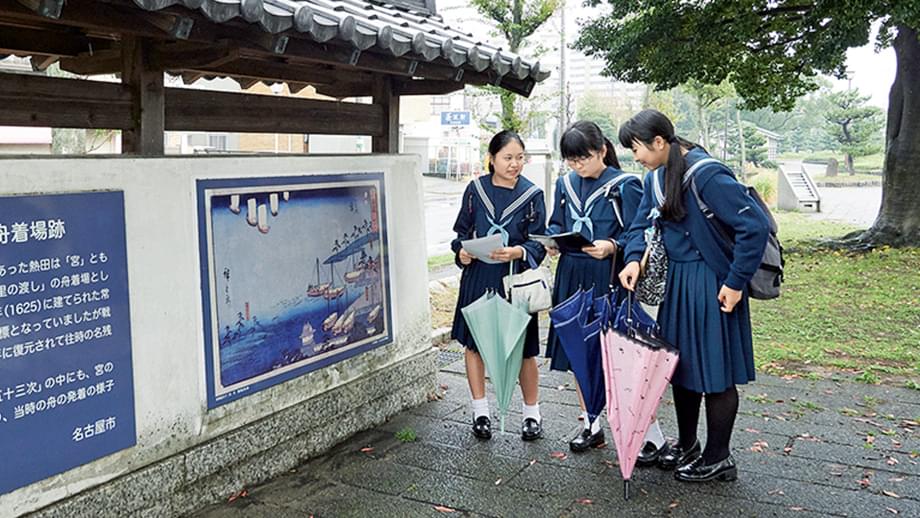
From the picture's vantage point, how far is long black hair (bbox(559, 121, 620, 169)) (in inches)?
178

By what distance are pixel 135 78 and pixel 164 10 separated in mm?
1019

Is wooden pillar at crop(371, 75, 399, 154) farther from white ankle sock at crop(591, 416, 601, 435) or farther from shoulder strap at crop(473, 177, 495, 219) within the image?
white ankle sock at crop(591, 416, 601, 435)

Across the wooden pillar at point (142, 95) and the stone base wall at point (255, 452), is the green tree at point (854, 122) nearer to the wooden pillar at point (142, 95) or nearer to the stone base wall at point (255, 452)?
the stone base wall at point (255, 452)

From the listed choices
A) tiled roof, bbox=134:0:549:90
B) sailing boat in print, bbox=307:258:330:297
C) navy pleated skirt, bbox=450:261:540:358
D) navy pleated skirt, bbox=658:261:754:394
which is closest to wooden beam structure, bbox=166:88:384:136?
tiled roof, bbox=134:0:549:90

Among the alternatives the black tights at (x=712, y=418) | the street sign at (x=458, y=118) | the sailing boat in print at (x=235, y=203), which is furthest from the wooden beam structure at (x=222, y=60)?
the street sign at (x=458, y=118)

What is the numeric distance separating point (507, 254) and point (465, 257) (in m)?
0.31

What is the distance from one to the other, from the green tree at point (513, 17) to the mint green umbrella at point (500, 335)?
1168cm

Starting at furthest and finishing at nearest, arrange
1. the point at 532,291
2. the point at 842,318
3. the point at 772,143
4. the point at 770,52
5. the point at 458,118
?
the point at 772,143
the point at 458,118
the point at 770,52
the point at 842,318
the point at 532,291

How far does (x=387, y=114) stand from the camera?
544 centimetres

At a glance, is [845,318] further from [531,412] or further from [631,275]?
[631,275]

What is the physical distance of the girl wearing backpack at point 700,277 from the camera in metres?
3.94

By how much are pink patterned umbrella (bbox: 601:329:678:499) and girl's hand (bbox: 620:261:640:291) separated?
1.00ft

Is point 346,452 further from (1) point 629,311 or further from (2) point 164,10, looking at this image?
(2) point 164,10

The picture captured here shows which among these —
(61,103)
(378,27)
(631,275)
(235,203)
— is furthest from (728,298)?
(61,103)
